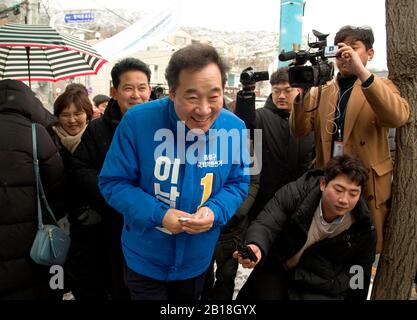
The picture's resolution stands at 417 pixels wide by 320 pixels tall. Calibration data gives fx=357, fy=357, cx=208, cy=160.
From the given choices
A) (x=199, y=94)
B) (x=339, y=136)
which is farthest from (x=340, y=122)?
(x=199, y=94)

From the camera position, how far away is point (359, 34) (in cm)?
214

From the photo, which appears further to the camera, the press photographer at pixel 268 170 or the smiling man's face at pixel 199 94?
the press photographer at pixel 268 170

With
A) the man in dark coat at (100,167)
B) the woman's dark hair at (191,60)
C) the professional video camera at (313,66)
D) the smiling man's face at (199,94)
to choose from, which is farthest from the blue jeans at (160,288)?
the professional video camera at (313,66)

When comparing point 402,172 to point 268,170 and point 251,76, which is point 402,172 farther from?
point 251,76

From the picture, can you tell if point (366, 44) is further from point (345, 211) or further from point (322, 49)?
point (345, 211)

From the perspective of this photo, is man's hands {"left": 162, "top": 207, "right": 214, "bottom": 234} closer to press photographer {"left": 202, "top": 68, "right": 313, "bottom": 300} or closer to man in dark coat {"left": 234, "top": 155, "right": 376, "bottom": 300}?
man in dark coat {"left": 234, "top": 155, "right": 376, "bottom": 300}

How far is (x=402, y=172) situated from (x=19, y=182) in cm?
221

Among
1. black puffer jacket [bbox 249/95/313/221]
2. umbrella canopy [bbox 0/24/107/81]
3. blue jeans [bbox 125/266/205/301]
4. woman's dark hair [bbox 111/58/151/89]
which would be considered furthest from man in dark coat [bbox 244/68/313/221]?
umbrella canopy [bbox 0/24/107/81]

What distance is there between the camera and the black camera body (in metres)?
2.32

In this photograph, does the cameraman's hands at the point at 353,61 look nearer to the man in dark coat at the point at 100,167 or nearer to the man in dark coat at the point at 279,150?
the man in dark coat at the point at 279,150

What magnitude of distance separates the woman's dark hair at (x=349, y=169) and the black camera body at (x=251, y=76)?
71 centimetres

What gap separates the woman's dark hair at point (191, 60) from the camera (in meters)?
1.45

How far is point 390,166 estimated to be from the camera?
2.22 m
